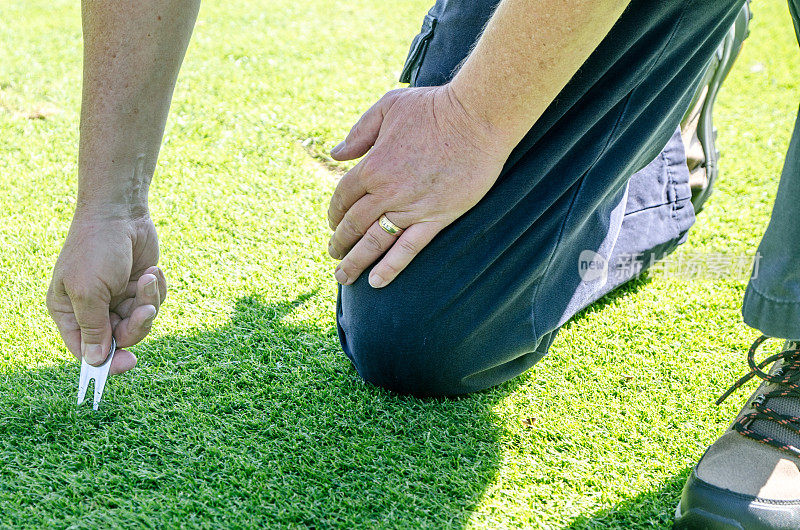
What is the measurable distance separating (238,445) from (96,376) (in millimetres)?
300

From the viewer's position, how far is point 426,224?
4.40ft

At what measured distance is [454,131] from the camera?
1.27m

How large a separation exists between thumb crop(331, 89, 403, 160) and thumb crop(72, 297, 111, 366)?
1.68ft

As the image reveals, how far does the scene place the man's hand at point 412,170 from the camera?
4.18 ft

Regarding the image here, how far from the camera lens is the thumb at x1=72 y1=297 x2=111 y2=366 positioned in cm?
126

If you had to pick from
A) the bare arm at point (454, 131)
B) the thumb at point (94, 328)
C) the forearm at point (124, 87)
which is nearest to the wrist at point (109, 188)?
the forearm at point (124, 87)

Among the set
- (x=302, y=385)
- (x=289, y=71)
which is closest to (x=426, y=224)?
(x=302, y=385)

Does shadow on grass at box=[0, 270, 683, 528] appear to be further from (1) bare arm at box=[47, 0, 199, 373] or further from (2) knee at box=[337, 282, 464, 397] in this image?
(1) bare arm at box=[47, 0, 199, 373]

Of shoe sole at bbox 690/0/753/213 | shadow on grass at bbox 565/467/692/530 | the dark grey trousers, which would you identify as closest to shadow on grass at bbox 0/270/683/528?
shadow on grass at bbox 565/467/692/530

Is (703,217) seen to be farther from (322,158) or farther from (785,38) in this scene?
(785,38)

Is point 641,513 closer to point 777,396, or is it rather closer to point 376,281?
point 777,396

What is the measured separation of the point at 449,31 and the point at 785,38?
314 cm

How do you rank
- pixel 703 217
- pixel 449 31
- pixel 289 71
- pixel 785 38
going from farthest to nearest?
pixel 785 38
pixel 289 71
pixel 703 217
pixel 449 31

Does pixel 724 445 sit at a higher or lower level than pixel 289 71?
higher
